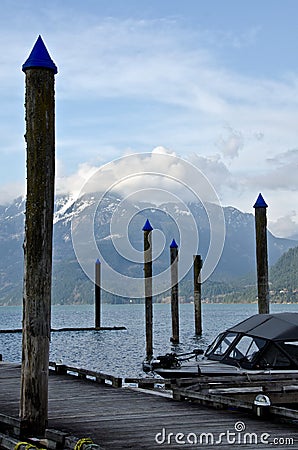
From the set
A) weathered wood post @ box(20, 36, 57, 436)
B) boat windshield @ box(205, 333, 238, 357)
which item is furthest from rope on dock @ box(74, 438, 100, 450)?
boat windshield @ box(205, 333, 238, 357)

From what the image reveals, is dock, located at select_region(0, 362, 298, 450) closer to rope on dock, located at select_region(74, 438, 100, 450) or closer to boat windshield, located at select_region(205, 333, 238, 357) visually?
rope on dock, located at select_region(74, 438, 100, 450)

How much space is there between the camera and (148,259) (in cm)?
3772

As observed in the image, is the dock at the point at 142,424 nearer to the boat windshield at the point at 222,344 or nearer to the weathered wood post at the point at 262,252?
the boat windshield at the point at 222,344

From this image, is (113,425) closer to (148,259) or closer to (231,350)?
(231,350)

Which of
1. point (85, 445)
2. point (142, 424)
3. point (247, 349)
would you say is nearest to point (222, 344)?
point (247, 349)

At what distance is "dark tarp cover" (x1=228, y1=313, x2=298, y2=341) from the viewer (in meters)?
18.1

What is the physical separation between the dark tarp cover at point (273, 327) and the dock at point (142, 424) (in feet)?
13.4

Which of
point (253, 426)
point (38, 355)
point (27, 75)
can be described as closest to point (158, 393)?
point (253, 426)

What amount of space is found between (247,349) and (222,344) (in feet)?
4.15

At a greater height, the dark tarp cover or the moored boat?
the dark tarp cover

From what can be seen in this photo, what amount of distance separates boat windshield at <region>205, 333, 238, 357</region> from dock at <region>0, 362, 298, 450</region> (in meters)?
4.33

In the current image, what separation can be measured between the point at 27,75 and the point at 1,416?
17.2ft

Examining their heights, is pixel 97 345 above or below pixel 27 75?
below

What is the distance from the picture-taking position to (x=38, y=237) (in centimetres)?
1016
